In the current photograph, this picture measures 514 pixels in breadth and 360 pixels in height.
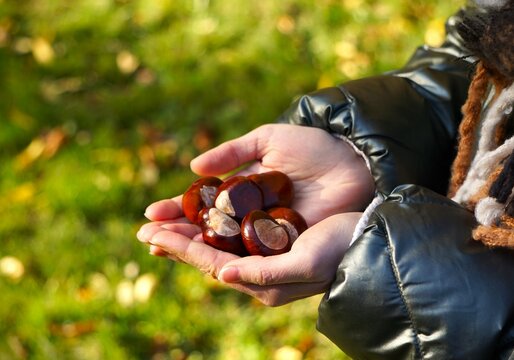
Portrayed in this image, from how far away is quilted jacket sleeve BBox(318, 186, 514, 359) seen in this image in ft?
4.12

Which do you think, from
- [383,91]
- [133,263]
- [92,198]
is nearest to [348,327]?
[383,91]

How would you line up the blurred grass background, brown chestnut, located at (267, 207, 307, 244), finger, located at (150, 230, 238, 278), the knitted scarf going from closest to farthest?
the knitted scarf < finger, located at (150, 230, 238, 278) < brown chestnut, located at (267, 207, 307, 244) < the blurred grass background

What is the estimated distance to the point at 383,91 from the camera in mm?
1725

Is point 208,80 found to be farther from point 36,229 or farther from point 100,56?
point 36,229

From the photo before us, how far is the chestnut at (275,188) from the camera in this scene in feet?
5.68

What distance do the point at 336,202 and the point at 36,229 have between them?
144 cm

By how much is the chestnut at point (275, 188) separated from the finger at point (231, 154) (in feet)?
0.23

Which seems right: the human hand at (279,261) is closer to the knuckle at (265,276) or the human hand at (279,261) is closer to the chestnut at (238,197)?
the knuckle at (265,276)

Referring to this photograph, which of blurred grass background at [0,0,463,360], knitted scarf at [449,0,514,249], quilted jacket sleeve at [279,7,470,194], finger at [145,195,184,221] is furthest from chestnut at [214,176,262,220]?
blurred grass background at [0,0,463,360]

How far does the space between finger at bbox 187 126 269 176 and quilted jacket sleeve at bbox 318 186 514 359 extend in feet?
1.59

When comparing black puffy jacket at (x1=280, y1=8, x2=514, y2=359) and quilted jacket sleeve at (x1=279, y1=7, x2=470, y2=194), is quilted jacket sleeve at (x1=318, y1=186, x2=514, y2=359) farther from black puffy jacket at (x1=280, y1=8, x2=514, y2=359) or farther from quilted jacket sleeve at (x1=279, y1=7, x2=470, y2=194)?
quilted jacket sleeve at (x1=279, y1=7, x2=470, y2=194)

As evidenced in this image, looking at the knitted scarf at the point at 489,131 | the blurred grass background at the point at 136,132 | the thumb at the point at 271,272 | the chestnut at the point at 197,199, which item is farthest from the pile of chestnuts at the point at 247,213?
the blurred grass background at the point at 136,132

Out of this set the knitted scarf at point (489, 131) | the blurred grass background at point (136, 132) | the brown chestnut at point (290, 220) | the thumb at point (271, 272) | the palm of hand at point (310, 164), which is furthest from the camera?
the blurred grass background at point (136, 132)

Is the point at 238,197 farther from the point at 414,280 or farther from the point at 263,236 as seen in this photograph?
the point at 414,280
